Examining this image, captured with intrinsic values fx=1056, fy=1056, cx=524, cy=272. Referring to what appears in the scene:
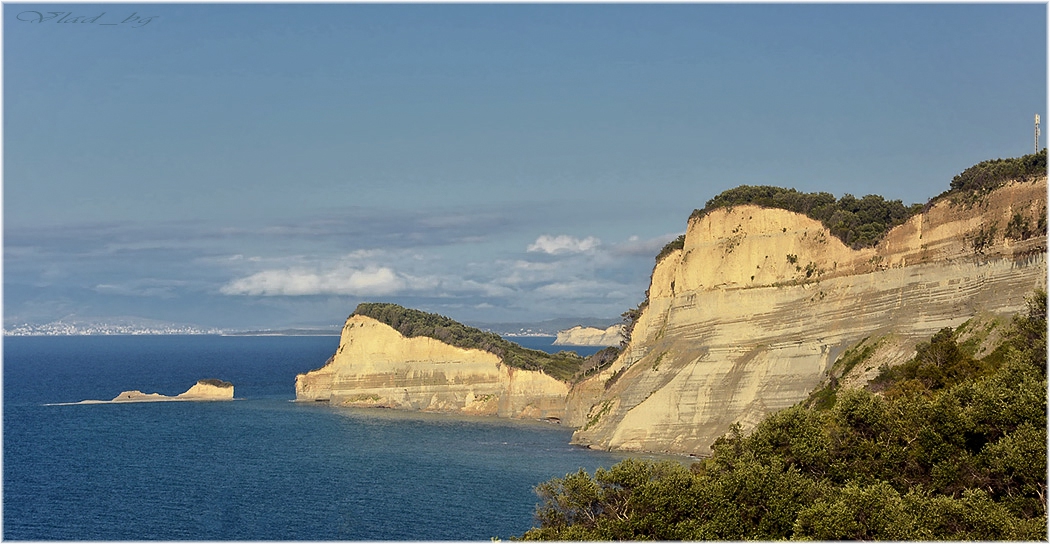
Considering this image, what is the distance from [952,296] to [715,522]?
39517mm

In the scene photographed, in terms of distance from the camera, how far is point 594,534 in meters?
31.9

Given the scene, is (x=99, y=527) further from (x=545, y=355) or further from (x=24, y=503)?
(x=545, y=355)

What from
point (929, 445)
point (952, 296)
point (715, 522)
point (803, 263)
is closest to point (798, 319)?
point (803, 263)

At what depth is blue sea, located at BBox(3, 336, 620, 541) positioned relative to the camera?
51031 mm

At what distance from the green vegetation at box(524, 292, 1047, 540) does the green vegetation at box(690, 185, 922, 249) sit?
36.0 metres

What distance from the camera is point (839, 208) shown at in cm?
7775

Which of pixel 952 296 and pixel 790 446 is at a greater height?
pixel 952 296

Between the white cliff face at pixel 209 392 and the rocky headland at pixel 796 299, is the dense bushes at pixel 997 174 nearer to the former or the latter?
the rocky headland at pixel 796 299

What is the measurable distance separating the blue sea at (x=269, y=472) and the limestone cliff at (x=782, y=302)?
7107 mm

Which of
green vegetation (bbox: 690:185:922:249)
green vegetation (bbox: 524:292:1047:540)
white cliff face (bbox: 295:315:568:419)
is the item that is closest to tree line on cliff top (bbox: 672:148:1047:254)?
green vegetation (bbox: 690:185:922:249)

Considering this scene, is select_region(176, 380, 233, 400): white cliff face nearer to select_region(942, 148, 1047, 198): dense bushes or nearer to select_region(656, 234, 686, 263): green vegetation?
select_region(656, 234, 686, 263): green vegetation

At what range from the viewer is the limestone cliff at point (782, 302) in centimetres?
6266

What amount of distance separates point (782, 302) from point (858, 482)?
44361mm

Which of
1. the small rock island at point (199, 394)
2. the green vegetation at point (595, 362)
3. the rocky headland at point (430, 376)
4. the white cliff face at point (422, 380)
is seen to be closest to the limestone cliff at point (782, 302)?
the green vegetation at point (595, 362)
